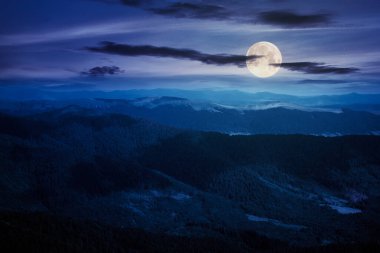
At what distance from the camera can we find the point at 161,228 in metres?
181

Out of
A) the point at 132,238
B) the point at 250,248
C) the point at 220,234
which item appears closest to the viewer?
the point at 132,238

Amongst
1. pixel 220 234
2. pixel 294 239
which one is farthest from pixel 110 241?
pixel 294 239

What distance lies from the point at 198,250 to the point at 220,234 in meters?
29.3

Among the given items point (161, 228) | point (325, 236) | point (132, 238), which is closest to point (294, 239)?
point (325, 236)

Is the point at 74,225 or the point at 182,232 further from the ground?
the point at 74,225

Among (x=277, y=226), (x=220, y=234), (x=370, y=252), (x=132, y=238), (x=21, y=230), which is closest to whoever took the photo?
(x=21, y=230)

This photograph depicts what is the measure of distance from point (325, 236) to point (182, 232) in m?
70.7

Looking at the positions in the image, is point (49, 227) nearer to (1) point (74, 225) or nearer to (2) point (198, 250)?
(1) point (74, 225)

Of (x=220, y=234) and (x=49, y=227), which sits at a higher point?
(x=49, y=227)

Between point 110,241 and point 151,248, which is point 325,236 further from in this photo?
point 110,241

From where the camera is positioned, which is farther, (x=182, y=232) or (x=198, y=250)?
(x=182, y=232)

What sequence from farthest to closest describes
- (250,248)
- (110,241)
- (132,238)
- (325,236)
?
(325,236) → (250,248) → (132,238) → (110,241)

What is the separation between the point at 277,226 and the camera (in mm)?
198875

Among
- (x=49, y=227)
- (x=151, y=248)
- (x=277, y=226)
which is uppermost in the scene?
(x=49, y=227)
